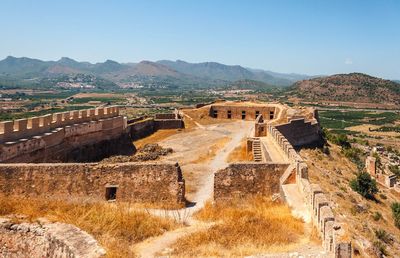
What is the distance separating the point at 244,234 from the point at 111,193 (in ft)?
16.4

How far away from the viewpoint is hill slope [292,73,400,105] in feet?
525

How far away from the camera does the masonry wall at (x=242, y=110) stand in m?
37.1

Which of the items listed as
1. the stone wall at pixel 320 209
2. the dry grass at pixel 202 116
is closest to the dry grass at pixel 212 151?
the stone wall at pixel 320 209

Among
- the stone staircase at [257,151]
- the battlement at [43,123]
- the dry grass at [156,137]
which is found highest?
the battlement at [43,123]

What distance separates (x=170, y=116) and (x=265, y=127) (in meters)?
11.0

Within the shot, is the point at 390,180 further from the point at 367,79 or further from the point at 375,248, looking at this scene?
the point at 367,79

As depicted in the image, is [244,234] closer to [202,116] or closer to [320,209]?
[320,209]

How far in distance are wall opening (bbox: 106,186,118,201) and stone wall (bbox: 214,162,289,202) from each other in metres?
3.20

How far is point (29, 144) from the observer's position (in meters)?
16.7

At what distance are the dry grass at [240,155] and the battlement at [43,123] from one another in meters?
7.80

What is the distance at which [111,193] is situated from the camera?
42.5 ft

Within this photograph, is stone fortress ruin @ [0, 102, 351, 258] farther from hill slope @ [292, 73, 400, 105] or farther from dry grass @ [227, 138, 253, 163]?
hill slope @ [292, 73, 400, 105]

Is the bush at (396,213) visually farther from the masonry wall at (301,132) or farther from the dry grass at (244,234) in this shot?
the dry grass at (244,234)

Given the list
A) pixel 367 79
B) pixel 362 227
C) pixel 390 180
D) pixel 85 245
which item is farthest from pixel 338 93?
pixel 85 245
